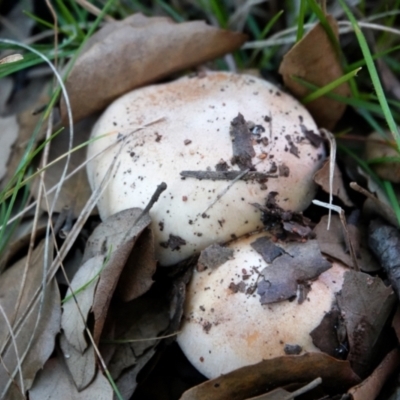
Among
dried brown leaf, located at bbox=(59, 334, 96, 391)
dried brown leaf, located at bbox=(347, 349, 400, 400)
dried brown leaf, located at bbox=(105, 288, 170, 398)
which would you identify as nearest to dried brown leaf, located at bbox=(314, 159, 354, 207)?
dried brown leaf, located at bbox=(347, 349, 400, 400)

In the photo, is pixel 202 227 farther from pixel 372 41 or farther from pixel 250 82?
pixel 372 41

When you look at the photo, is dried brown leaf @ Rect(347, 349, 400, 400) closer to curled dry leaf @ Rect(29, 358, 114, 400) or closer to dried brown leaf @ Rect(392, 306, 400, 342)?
dried brown leaf @ Rect(392, 306, 400, 342)

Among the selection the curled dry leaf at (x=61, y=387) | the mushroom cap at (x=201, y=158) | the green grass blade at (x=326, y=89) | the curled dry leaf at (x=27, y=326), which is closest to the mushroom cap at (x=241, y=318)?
the mushroom cap at (x=201, y=158)

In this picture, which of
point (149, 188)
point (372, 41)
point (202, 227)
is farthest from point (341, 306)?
point (372, 41)

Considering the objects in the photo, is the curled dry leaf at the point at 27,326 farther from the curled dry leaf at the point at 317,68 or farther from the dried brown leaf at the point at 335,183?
the curled dry leaf at the point at 317,68

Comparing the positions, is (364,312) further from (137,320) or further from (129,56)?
(129,56)

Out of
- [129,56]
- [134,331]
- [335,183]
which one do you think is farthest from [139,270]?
[129,56]
